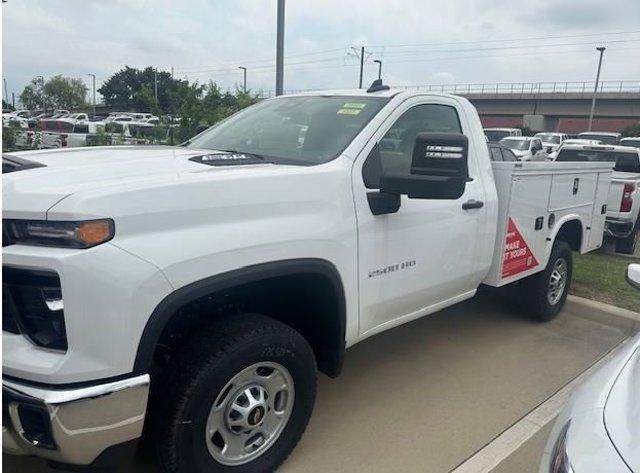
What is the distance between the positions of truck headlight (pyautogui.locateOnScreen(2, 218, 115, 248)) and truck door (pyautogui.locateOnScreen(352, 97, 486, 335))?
1.32 metres

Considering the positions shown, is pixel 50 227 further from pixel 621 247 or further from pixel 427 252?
pixel 621 247

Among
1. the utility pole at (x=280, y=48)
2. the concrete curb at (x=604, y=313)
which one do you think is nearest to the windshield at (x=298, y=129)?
the concrete curb at (x=604, y=313)

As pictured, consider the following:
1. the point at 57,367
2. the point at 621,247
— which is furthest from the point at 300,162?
the point at 621,247

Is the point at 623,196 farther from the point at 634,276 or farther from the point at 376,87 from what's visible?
the point at 634,276

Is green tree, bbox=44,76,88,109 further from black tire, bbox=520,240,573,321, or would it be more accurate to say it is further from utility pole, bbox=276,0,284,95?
black tire, bbox=520,240,573,321

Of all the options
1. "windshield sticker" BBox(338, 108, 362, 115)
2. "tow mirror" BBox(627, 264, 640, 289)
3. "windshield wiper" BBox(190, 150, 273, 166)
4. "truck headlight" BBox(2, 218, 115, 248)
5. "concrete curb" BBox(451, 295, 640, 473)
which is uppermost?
"windshield sticker" BBox(338, 108, 362, 115)

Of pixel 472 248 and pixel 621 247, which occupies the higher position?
pixel 472 248

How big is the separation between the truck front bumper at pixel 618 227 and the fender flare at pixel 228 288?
710cm

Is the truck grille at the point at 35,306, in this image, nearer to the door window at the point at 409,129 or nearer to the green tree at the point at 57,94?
the door window at the point at 409,129

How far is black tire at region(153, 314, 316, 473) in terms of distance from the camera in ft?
7.50

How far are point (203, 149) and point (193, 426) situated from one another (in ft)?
5.92

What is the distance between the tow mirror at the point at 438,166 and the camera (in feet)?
8.99

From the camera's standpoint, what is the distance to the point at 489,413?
349 centimetres

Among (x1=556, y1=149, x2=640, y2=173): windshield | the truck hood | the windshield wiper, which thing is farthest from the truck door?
(x1=556, y1=149, x2=640, y2=173): windshield
